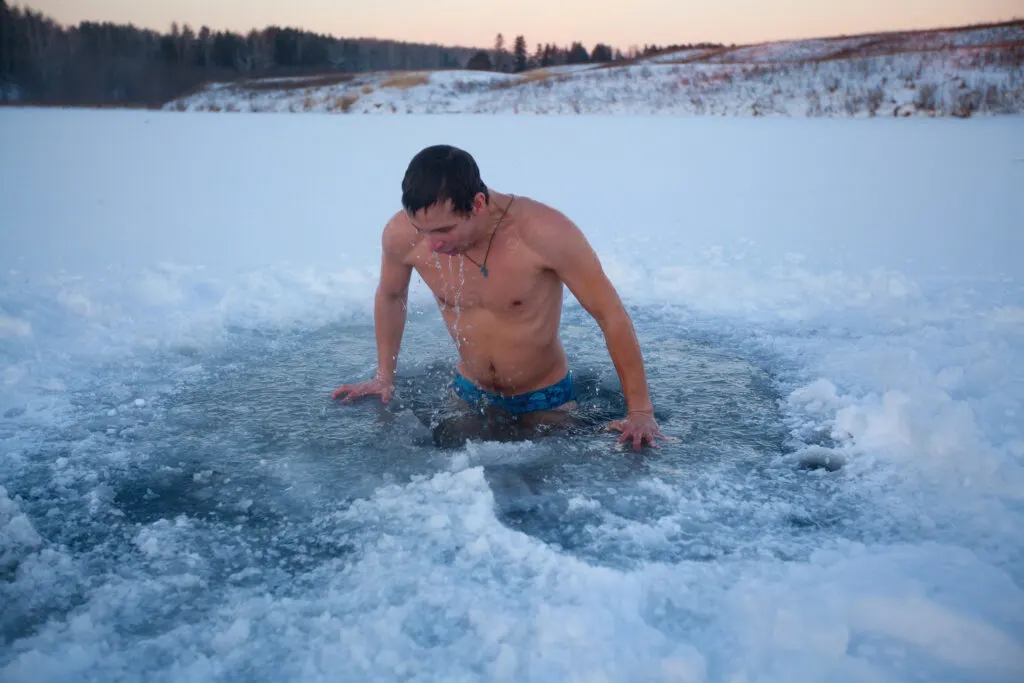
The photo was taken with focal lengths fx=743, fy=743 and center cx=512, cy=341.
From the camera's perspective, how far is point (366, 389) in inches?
108

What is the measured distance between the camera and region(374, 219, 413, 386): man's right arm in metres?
2.58

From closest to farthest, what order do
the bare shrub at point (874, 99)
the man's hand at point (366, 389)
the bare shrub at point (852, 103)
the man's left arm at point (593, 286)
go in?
the man's left arm at point (593, 286)
the man's hand at point (366, 389)
the bare shrub at point (874, 99)
the bare shrub at point (852, 103)

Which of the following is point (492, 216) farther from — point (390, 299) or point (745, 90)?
point (745, 90)

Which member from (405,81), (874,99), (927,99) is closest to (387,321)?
(927,99)

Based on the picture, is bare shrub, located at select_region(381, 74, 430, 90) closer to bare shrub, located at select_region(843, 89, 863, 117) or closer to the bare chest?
bare shrub, located at select_region(843, 89, 863, 117)

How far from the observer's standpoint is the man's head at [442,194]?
2006 mm

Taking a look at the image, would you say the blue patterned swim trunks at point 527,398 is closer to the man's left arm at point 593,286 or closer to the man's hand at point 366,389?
the man's hand at point 366,389

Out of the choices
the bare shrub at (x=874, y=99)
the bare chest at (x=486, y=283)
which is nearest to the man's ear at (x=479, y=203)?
the bare chest at (x=486, y=283)

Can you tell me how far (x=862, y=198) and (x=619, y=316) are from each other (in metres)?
4.96

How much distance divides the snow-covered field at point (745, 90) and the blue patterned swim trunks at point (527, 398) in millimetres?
11186

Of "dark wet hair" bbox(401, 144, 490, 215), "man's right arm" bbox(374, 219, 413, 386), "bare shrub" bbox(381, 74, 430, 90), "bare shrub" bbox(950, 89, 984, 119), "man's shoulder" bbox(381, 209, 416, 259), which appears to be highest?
"bare shrub" bbox(381, 74, 430, 90)

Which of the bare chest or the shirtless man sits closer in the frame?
the shirtless man

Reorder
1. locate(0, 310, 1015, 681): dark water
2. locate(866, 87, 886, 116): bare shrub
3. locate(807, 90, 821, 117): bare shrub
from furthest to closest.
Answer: locate(807, 90, 821, 117): bare shrub < locate(866, 87, 886, 116): bare shrub < locate(0, 310, 1015, 681): dark water

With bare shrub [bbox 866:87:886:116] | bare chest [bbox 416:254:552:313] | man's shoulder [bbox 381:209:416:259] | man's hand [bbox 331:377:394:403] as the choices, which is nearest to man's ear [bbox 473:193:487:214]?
bare chest [bbox 416:254:552:313]
